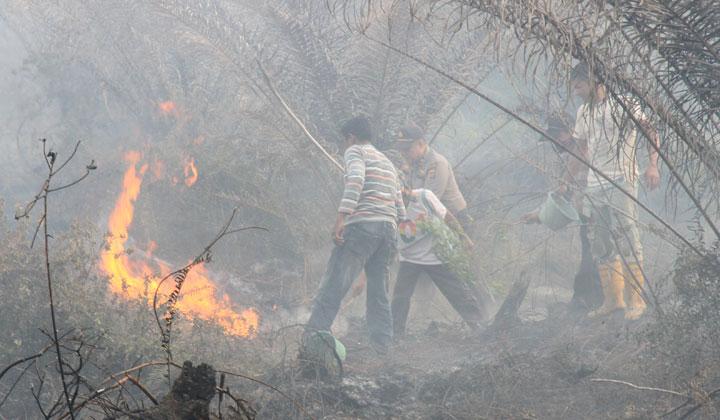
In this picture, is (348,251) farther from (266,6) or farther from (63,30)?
(63,30)

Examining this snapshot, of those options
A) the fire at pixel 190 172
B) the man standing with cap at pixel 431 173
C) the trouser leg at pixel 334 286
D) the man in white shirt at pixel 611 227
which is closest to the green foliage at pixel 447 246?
the man standing with cap at pixel 431 173

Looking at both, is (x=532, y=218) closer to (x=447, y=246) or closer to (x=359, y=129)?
(x=447, y=246)

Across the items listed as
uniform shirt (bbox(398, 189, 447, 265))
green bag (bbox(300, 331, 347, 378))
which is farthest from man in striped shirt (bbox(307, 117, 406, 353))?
green bag (bbox(300, 331, 347, 378))

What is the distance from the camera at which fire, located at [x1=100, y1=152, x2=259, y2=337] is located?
6.50 meters

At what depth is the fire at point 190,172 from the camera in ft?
28.0

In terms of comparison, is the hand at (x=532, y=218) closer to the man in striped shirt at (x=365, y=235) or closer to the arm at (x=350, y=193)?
the man in striped shirt at (x=365, y=235)

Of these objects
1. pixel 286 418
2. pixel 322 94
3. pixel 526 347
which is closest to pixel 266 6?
pixel 322 94

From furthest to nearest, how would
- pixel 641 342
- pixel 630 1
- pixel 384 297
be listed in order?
pixel 384 297 < pixel 641 342 < pixel 630 1

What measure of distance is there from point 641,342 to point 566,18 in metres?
2.32

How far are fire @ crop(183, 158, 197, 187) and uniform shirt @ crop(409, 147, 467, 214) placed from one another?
8.60 ft

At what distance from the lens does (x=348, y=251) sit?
248 inches

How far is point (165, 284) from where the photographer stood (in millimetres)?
7242

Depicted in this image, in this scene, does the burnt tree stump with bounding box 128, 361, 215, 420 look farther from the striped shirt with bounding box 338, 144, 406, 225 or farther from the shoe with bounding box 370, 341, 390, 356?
the shoe with bounding box 370, 341, 390, 356

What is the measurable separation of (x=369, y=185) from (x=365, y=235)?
45 cm
